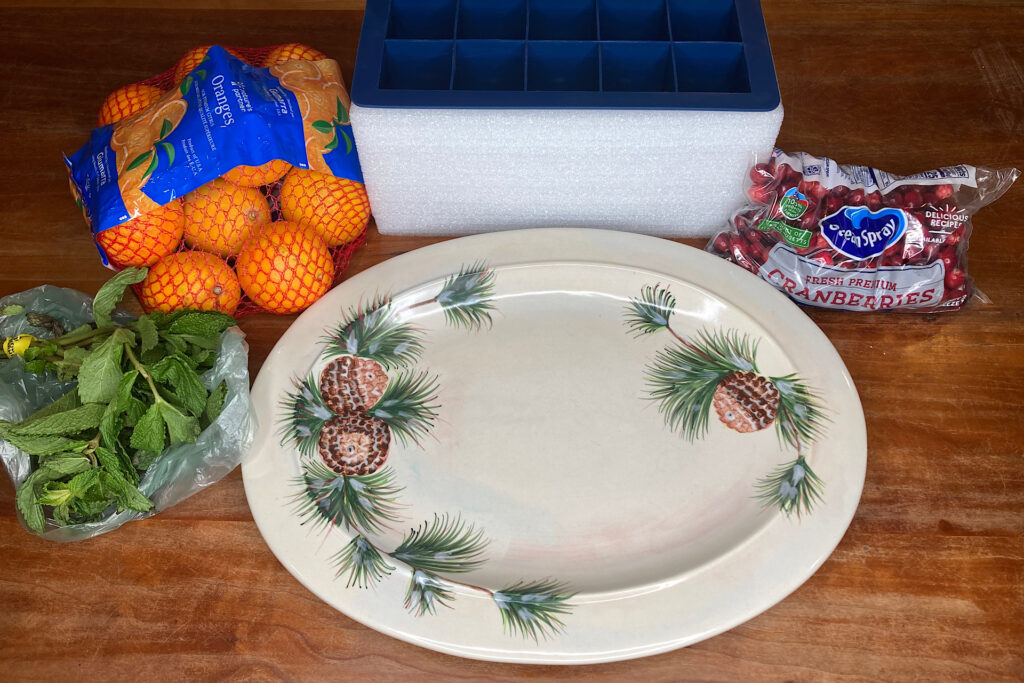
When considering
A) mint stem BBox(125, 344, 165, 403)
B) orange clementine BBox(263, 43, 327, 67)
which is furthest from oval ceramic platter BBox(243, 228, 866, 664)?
orange clementine BBox(263, 43, 327, 67)

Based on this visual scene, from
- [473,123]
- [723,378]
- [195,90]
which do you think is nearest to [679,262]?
[723,378]

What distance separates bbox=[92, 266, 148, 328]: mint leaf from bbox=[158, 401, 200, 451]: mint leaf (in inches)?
4.7

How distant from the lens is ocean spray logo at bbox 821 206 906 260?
2.79 feet

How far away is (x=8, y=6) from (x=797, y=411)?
1117 mm

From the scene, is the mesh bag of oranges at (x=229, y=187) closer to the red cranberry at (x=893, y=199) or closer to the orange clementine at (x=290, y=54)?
the orange clementine at (x=290, y=54)

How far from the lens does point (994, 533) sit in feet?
2.56

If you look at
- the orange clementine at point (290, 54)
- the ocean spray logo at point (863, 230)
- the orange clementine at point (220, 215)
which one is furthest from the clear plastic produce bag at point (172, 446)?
the ocean spray logo at point (863, 230)

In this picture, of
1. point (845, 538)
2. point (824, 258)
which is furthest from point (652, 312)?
point (845, 538)

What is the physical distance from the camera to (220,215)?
Result: 869mm

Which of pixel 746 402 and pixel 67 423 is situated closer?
pixel 67 423

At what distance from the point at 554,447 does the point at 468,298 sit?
0.58ft

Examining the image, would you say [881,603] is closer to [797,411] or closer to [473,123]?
[797,411]

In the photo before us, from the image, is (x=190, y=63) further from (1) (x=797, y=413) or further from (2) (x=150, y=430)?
(1) (x=797, y=413)

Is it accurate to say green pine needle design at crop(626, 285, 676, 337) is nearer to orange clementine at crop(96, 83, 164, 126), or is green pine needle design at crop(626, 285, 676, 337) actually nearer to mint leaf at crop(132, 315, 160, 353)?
mint leaf at crop(132, 315, 160, 353)
